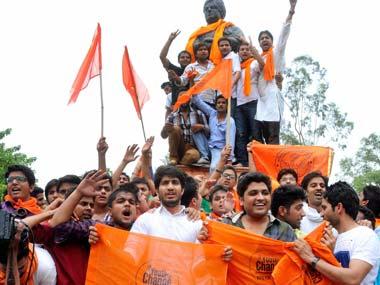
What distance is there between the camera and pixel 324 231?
16.6 feet

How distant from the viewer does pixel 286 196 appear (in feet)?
19.0

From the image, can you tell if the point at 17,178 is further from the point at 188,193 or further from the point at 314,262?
the point at 314,262

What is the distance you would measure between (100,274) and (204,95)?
22.2 feet

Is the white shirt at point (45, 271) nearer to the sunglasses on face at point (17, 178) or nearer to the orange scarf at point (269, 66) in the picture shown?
the sunglasses on face at point (17, 178)

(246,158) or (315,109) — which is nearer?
(246,158)

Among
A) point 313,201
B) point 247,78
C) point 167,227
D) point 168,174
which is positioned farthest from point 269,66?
point 167,227

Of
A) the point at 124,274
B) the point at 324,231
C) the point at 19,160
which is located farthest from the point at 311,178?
the point at 19,160

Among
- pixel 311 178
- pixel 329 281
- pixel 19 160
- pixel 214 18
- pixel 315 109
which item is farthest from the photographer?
pixel 315 109

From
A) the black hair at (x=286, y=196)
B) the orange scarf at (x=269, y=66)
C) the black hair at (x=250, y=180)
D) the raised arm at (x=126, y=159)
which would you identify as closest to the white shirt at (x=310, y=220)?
the black hair at (x=286, y=196)

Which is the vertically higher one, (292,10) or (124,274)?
(292,10)

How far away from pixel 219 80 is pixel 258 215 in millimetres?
5316

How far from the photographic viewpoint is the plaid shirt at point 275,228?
5207 mm

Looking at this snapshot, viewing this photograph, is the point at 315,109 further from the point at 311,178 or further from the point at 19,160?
the point at 311,178

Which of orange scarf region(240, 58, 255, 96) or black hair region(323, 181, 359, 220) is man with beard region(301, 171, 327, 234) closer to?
black hair region(323, 181, 359, 220)
